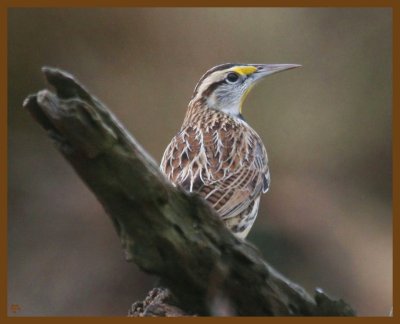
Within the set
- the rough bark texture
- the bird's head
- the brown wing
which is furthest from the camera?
the bird's head

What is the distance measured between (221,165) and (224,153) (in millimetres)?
128

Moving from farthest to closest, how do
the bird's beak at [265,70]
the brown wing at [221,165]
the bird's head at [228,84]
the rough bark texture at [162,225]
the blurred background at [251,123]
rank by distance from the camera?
1. the blurred background at [251,123]
2. the bird's head at [228,84]
3. the bird's beak at [265,70]
4. the brown wing at [221,165]
5. the rough bark texture at [162,225]

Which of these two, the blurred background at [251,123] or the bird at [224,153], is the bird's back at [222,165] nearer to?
the bird at [224,153]

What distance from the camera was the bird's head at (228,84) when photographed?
19.5ft

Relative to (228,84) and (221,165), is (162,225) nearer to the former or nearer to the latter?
(221,165)

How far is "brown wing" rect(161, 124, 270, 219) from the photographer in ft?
16.8

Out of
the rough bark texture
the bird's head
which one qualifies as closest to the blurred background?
the bird's head

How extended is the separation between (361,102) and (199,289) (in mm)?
7724

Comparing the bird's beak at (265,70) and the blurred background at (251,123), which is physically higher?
the bird's beak at (265,70)

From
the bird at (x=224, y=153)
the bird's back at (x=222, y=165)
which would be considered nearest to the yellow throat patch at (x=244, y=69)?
the bird at (x=224, y=153)

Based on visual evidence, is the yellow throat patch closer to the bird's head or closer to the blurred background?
the bird's head

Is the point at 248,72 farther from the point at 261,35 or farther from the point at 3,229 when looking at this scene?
the point at 261,35

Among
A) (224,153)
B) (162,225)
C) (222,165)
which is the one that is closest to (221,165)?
(222,165)

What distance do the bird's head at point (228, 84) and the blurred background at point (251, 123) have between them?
3.75 metres
